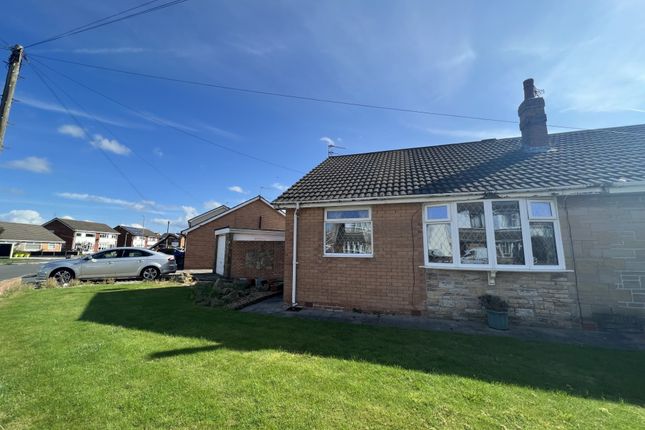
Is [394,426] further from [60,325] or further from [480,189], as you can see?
[60,325]

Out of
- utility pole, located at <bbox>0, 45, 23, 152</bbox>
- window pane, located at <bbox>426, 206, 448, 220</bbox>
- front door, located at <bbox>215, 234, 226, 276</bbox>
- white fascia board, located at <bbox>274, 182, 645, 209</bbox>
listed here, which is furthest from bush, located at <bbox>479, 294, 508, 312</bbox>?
front door, located at <bbox>215, 234, 226, 276</bbox>

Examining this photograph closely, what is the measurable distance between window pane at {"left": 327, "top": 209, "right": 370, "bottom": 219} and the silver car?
11.0 metres

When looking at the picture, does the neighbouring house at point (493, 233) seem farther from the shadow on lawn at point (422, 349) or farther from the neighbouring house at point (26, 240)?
the neighbouring house at point (26, 240)

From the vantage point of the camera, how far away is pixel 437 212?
25.8 ft

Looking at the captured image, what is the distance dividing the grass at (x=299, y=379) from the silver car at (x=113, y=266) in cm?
793

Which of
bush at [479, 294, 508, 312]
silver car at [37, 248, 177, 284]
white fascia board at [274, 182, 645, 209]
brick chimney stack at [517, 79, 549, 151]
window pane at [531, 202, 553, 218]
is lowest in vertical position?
bush at [479, 294, 508, 312]

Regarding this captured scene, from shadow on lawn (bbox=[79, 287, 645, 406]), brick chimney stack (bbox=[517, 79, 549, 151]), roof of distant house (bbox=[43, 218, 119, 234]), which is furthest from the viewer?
roof of distant house (bbox=[43, 218, 119, 234])

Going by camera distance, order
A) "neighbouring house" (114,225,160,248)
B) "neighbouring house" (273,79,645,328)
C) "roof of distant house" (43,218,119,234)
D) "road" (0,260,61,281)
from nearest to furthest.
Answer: "neighbouring house" (273,79,645,328)
"road" (0,260,61,281)
"roof of distant house" (43,218,119,234)
"neighbouring house" (114,225,160,248)

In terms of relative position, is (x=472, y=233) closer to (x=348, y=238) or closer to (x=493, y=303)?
(x=493, y=303)

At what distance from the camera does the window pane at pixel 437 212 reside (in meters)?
7.77

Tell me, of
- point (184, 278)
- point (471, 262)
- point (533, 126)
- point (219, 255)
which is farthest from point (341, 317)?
point (219, 255)

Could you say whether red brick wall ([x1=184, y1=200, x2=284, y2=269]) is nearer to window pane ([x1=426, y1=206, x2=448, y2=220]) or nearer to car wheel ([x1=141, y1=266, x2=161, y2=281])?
car wheel ([x1=141, y1=266, x2=161, y2=281])

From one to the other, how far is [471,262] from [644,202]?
3.96 meters

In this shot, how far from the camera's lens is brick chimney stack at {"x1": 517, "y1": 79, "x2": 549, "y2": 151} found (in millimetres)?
9305
